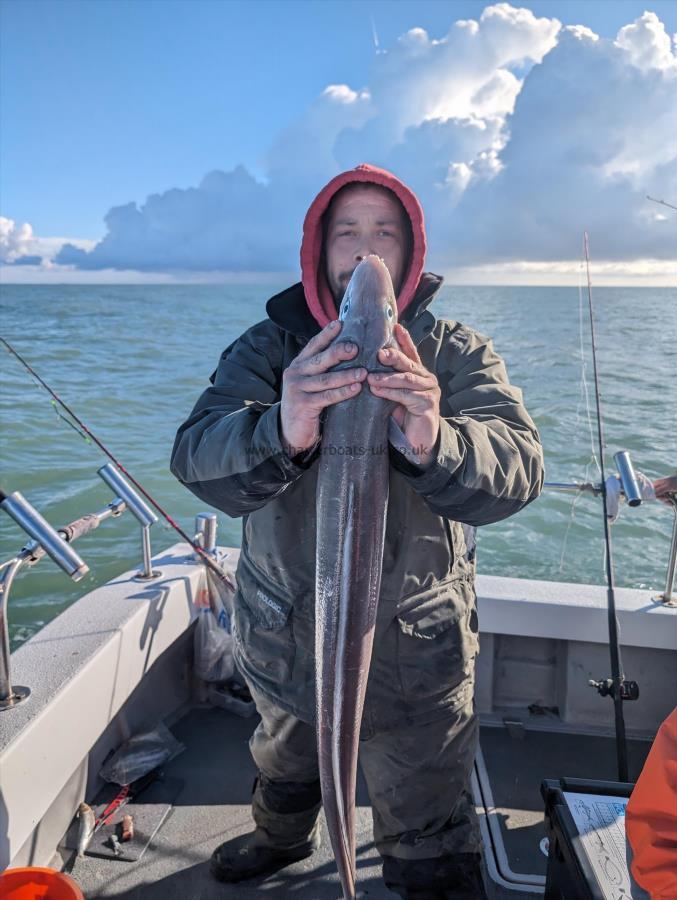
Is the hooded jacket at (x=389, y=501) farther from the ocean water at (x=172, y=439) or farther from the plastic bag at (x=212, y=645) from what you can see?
the ocean water at (x=172, y=439)

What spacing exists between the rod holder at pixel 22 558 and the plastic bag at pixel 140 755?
38.6 inches

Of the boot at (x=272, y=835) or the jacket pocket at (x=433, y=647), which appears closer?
the jacket pocket at (x=433, y=647)

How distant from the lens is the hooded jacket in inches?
71.5

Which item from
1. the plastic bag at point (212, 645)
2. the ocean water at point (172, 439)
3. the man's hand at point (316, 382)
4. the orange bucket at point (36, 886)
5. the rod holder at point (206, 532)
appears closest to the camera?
the man's hand at point (316, 382)

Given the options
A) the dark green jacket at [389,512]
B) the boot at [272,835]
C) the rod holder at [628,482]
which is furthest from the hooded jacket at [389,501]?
the rod holder at [628,482]

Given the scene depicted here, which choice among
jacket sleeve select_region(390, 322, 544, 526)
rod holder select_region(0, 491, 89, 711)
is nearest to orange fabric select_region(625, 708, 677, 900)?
jacket sleeve select_region(390, 322, 544, 526)

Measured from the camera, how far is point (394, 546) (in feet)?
6.57

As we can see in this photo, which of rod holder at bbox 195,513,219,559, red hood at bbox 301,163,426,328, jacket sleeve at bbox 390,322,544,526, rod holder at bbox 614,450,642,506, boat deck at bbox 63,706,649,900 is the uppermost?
red hood at bbox 301,163,426,328

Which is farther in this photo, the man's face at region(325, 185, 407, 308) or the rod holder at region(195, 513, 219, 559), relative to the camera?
the rod holder at region(195, 513, 219, 559)

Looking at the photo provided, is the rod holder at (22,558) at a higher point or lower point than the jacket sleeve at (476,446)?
lower

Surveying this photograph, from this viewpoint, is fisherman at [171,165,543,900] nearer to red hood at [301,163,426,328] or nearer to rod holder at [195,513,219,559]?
red hood at [301,163,426,328]

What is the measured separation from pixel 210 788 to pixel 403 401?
9.20 feet

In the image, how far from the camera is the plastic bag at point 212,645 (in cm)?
390

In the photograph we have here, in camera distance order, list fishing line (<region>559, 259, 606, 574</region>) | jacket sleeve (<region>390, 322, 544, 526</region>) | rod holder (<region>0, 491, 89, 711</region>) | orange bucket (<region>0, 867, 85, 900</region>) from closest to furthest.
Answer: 1. jacket sleeve (<region>390, 322, 544, 526</region>)
2. orange bucket (<region>0, 867, 85, 900</region>)
3. rod holder (<region>0, 491, 89, 711</region>)
4. fishing line (<region>559, 259, 606, 574</region>)
